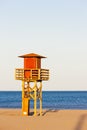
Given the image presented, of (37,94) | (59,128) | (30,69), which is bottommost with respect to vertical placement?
(59,128)

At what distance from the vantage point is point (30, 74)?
36.8 meters

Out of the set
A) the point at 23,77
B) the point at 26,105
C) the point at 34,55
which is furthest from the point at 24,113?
the point at 34,55

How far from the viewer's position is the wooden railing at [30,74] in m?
36.8

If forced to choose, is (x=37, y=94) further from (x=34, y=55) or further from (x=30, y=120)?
(x=30, y=120)

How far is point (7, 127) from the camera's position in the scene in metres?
27.3

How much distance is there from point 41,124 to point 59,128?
7.23 feet

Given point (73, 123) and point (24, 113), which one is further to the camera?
point (24, 113)

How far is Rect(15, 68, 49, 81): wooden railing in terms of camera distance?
36.8 meters


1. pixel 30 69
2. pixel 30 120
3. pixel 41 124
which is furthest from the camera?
pixel 30 69

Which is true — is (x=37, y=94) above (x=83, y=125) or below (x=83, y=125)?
above

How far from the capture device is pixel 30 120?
31672 millimetres

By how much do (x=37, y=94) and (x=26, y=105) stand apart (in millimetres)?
1905

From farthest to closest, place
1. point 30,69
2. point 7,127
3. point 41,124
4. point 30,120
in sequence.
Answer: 1. point 30,69
2. point 30,120
3. point 41,124
4. point 7,127

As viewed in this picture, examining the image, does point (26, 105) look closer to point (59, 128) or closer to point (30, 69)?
point (30, 69)
